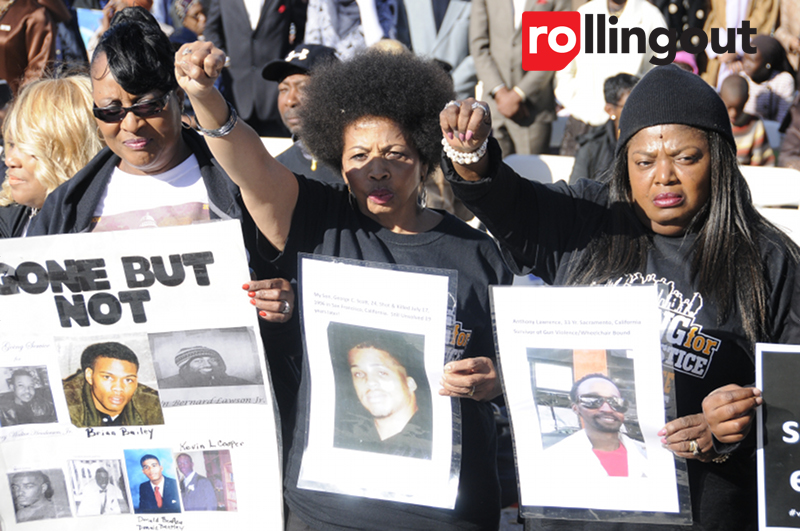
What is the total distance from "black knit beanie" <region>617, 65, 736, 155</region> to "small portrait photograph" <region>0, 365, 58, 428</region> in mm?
1918

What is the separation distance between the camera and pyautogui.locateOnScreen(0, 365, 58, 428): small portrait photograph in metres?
2.34

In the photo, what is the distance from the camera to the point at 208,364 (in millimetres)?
2273

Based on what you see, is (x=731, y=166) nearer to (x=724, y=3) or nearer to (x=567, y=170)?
(x=567, y=170)

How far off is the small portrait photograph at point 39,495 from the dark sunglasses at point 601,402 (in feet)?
5.30

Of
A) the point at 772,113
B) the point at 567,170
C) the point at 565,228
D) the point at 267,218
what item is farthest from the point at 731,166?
the point at 772,113

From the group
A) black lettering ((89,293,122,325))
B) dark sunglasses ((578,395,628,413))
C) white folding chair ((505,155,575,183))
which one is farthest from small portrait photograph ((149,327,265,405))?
white folding chair ((505,155,575,183))

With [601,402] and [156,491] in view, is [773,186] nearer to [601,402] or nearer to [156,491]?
[601,402]

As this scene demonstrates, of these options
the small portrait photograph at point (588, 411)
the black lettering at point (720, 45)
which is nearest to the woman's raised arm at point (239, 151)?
the small portrait photograph at point (588, 411)

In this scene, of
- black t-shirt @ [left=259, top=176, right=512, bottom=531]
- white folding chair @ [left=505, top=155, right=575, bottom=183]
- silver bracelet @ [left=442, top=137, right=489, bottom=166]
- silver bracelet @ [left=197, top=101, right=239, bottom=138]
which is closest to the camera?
silver bracelet @ [left=442, top=137, right=489, bottom=166]

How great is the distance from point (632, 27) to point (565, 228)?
480 cm

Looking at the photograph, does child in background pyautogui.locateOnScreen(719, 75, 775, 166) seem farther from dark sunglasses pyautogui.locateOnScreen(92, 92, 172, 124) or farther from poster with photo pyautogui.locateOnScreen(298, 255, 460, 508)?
dark sunglasses pyautogui.locateOnScreen(92, 92, 172, 124)

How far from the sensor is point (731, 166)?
211cm

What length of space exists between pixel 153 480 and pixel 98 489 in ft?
0.61

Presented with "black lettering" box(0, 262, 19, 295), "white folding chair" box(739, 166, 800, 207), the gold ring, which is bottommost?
the gold ring
